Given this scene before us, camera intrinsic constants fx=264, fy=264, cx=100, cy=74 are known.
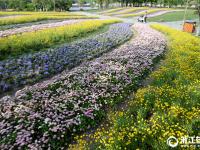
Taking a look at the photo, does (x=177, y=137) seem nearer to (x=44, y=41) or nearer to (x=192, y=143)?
(x=192, y=143)

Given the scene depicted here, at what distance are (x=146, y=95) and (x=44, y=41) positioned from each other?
518 inches

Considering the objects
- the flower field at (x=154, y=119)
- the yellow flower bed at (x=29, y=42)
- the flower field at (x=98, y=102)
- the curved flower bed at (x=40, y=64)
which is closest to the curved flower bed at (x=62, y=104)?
the flower field at (x=98, y=102)

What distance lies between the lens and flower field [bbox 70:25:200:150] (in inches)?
268

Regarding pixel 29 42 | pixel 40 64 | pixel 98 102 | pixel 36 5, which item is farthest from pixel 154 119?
pixel 36 5

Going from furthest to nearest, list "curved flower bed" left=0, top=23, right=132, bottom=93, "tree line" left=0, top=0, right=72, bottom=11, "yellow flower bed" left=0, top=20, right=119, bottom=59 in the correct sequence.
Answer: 1. "tree line" left=0, top=0, right=72, bottom=11
2. "yellow flower bed" left=0, top=20, right=119, bottom=59
3. "curved flower bed" left=0, top=23, right=132, bottom=93

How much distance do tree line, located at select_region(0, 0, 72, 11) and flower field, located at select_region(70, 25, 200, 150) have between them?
244ft

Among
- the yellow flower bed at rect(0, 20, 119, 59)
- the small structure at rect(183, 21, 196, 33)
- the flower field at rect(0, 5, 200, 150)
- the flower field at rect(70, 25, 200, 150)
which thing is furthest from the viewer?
the small structure at rect(183, 21, 196, 33)

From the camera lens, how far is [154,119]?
789cm

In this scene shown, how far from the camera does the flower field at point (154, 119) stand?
6.80m

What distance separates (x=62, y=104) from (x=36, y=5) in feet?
270

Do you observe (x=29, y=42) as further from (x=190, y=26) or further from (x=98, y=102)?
(x=190, y=26)

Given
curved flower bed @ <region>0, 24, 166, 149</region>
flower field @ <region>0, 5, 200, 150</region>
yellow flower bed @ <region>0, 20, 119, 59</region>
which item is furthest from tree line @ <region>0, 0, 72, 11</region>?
curved flower bed @ <region>0, 24, 166, 149</region>

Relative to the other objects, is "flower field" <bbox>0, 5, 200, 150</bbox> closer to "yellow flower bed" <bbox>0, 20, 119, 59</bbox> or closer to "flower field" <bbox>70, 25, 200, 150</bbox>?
"flower field" <bbox>70, 25, 200, 150</bbox>

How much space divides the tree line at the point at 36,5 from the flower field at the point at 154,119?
7424 cm
